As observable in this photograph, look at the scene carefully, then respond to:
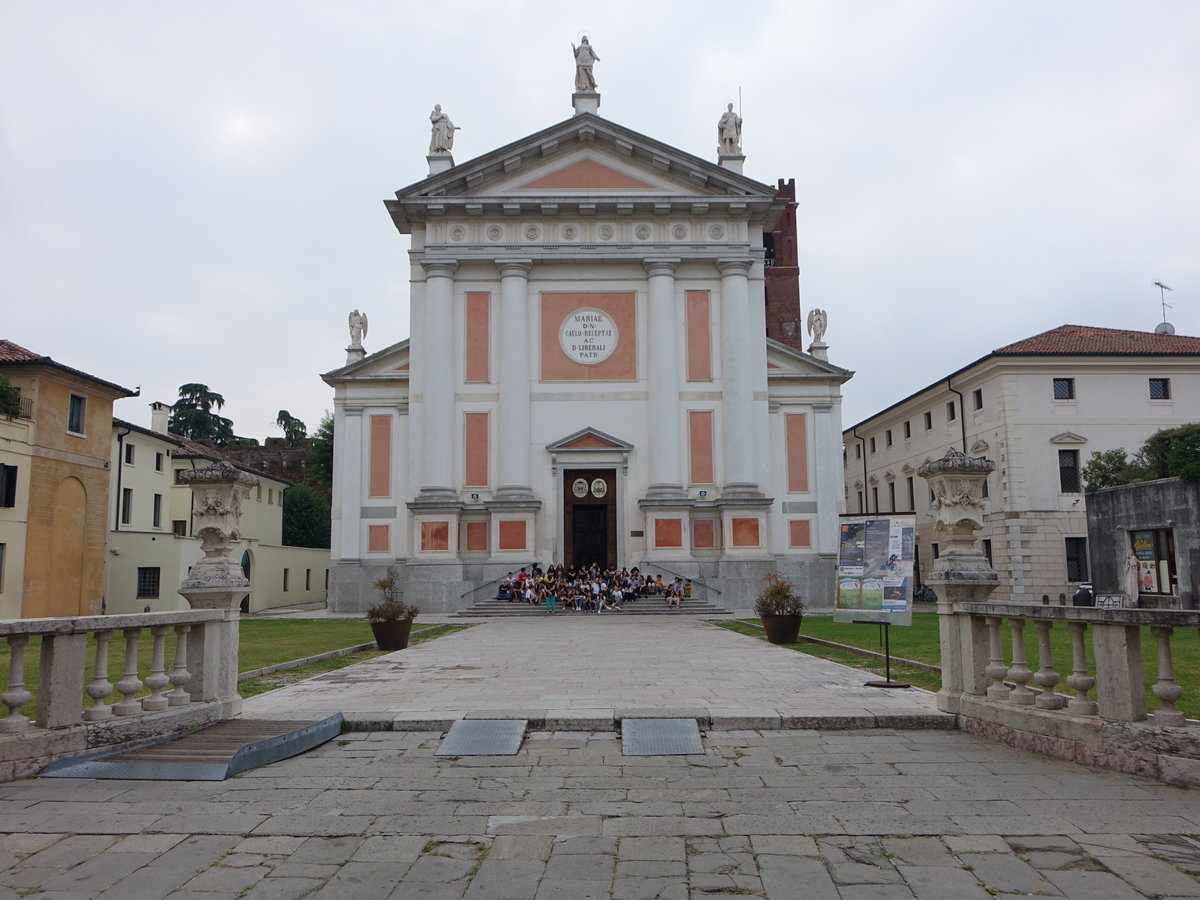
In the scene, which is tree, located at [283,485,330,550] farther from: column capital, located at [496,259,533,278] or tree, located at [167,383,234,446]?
column capital, located at [496,259,533,278]

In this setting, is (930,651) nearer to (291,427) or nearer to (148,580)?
(148,580)

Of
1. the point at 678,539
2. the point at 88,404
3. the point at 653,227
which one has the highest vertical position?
the point at 653,227

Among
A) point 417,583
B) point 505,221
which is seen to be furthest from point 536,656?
point 505,221

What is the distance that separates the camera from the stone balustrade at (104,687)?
22.4 ft

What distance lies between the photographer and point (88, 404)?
1316 inches

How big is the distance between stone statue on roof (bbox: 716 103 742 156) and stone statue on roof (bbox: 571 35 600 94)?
17.7ft

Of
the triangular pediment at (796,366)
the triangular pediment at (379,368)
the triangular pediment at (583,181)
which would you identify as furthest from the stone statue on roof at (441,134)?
the triangular pediment at (796,366)

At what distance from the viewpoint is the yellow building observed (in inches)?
1168

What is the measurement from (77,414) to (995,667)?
33383 millimetres

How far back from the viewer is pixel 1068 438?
38.8 meters

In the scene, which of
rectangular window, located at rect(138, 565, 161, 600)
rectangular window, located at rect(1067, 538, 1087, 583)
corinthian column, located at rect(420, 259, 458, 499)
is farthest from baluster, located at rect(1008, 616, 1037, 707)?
rectangular window, located at rect(138, 565, 161, 600)

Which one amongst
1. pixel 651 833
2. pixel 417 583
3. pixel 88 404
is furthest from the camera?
pixel 88 404

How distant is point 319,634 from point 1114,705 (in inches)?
732

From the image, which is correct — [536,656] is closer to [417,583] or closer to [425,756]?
[425,756]
